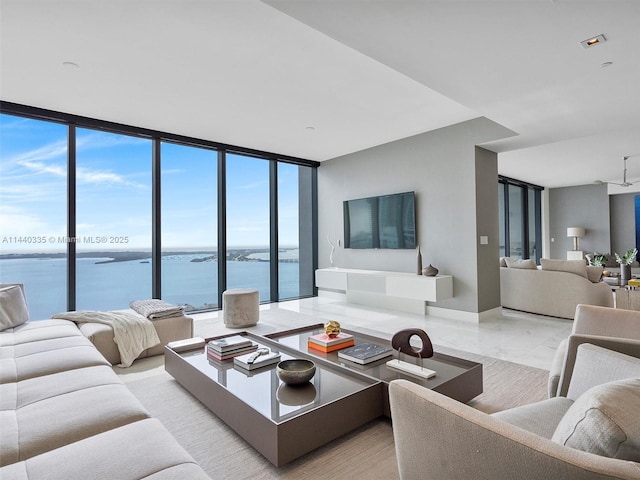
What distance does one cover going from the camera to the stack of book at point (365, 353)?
2275 millimetres

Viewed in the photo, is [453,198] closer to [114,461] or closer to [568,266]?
[568,266]

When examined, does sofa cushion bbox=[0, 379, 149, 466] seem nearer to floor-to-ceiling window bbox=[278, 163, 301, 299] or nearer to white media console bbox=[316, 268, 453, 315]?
white media console bbox=[316, 268, 453, 315]

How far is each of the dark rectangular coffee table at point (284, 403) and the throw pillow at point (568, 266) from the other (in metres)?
3.83

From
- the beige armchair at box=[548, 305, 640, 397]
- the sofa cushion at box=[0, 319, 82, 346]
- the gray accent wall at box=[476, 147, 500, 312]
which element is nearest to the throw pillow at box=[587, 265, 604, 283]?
the gray accent wall at box=[476, 147, 500, 312]

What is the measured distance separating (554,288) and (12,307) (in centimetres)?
584

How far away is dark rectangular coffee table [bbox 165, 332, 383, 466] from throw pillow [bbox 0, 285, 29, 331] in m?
1.57

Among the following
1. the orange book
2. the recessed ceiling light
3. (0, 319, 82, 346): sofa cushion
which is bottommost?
the orange book

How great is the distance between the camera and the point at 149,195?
192 inches

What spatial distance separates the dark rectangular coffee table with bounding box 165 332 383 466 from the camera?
5.22ft

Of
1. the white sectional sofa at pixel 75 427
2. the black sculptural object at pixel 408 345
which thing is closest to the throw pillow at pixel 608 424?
the white sectional sofa at pixel 75 427

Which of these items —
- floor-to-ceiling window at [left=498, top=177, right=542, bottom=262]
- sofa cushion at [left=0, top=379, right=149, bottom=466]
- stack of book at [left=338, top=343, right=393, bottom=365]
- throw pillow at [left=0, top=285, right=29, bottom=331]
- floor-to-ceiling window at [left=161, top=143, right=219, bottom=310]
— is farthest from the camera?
floor-to-ceiling window at [left=498, top=177, right=542, bottom=262]

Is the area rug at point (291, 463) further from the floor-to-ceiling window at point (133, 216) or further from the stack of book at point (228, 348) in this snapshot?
the floor-to-ceiling window at point (133, 216)

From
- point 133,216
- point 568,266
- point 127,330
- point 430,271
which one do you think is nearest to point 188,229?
point 133,216

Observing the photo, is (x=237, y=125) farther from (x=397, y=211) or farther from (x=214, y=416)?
(x=214, y=416)
